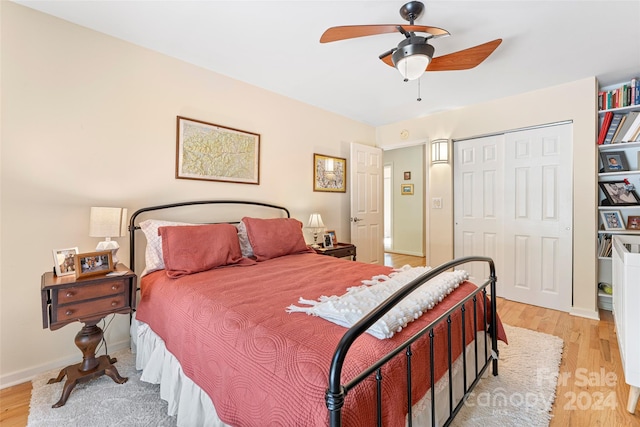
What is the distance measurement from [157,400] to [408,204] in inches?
233

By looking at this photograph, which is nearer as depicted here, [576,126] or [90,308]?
[90,308]

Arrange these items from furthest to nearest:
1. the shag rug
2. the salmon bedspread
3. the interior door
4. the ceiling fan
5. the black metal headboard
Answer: the interior door < the black metal headboard < the ceiling fan < the shag rug < the salmon bedspread

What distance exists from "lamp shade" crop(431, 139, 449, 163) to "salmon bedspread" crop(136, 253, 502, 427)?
2.63 meters

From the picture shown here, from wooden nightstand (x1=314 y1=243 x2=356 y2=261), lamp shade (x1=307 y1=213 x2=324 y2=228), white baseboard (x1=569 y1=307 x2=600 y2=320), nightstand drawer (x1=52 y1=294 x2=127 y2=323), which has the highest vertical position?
lamp shade (x1=307 y1=213 x2=324 y2=228)

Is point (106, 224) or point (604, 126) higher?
point (604, 126)

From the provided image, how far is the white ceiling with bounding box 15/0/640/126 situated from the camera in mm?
1982

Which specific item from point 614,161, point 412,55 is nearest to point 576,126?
point 614,161

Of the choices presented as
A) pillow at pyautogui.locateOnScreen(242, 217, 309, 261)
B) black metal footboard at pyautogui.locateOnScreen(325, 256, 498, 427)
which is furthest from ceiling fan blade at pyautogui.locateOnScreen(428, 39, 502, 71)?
pillow at pyautogui.locateOnScreen(242, 217, 309, 261)

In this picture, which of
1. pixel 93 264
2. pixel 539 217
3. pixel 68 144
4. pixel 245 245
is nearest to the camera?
pixel 93 264

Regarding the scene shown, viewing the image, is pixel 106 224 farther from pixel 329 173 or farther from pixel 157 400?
pixel 329 173

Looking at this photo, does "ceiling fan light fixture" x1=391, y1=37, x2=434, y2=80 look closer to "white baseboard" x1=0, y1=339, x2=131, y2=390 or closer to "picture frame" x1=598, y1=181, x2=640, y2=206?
"picture frame" x1=598, y1=181, x2=640, y2=206

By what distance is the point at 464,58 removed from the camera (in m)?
2.20

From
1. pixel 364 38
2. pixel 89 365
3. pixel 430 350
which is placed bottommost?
pixel 89 365

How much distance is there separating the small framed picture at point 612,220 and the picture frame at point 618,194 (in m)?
0.11
